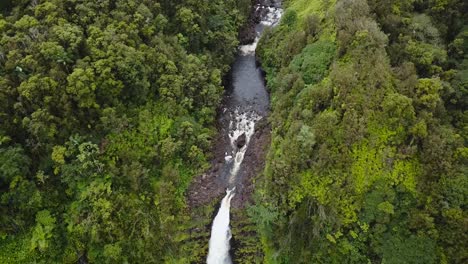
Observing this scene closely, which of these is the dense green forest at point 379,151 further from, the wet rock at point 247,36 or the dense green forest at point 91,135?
the wet rock at point 247,36

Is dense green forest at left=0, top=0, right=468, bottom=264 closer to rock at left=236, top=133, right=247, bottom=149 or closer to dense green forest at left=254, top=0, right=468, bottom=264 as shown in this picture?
dense green forest at left=254, top=0, right=468, bottom=264

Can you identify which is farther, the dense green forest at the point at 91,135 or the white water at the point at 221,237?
the white water at the point at 221,237

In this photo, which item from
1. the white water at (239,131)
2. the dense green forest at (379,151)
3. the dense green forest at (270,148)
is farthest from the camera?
the white water at (239,131)

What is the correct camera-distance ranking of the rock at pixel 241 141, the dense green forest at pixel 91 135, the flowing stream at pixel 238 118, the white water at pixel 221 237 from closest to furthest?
the dense green forest at pixel 91 135 < the white water at pixel 221 237 < the flowing stream at pixel 238 118 < the rock at pixel 241 141

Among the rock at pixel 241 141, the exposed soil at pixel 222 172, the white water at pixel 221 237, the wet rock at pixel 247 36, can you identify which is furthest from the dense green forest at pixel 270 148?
the wet rock at pixel 247 36

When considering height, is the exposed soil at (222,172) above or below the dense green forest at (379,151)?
below

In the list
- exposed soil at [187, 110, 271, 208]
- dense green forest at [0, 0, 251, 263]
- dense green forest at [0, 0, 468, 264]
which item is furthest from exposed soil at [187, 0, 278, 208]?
dense green forest at [0, 0, 251, 263]

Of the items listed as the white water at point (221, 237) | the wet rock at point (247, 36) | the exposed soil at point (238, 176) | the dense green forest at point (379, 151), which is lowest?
the white water at point (221, 237)
